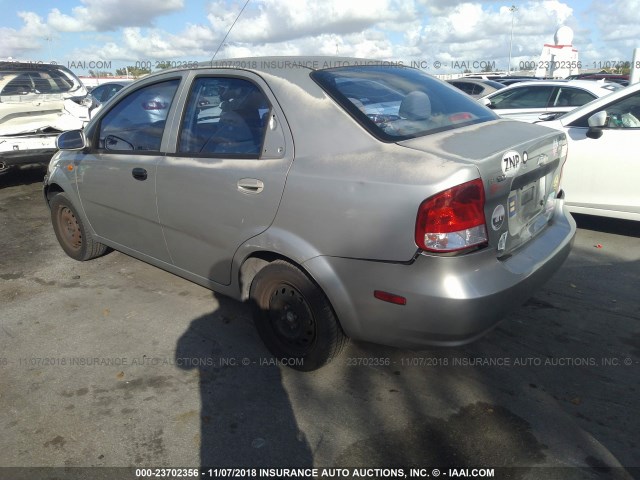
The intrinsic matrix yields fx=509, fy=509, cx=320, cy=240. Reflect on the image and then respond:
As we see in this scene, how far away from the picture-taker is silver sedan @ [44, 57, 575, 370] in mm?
2303

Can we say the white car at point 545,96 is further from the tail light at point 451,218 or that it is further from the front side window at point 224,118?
the tail light at point 451,218

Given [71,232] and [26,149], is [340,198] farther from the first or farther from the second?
[26,149]

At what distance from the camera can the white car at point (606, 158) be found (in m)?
4.88

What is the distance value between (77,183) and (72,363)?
1.71 meters

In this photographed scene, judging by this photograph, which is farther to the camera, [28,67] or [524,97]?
[524,97]

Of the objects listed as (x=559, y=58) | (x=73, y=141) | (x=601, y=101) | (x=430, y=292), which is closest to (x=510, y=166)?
(x=430, y=292)

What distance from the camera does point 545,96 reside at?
8312 millimetres

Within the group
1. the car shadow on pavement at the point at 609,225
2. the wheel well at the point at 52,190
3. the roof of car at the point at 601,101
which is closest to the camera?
the wheel well at the point at 52,190

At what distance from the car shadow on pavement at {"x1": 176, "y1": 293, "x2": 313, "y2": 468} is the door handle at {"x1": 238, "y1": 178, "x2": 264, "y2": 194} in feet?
3.52

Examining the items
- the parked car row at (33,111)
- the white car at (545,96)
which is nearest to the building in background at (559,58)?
the white car at (545,96)

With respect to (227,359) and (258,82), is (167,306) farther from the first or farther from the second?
(258,82)

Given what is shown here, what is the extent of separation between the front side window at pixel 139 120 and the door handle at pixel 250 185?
2.97 feet

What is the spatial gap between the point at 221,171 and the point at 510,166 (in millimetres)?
1575

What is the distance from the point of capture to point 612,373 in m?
2.94
